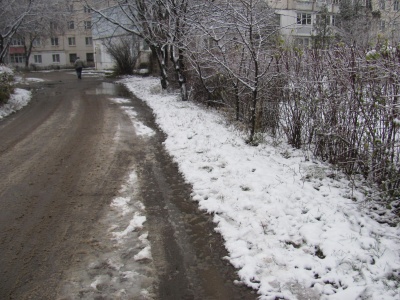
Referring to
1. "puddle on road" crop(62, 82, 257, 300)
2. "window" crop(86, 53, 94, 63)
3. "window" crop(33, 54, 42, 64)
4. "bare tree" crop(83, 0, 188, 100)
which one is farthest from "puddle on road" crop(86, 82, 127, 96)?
"window" crop(33, 54, 42, 64)

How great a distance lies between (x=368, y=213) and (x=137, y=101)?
1203cm

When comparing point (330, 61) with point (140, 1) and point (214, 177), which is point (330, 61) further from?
point (140, 1)

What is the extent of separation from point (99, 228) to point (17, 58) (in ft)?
218

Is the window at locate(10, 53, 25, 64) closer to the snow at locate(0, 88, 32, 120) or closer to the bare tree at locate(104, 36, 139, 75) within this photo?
the bare tree at locate(104, 36, 139, 75)

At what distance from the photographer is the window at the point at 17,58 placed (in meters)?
60.6

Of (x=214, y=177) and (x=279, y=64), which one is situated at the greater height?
(x=279, y=64)

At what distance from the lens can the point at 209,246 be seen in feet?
13.5

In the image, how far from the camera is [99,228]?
4.43 metres

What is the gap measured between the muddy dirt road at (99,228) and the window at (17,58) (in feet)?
199

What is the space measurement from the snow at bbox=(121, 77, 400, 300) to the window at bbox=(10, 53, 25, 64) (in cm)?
6332

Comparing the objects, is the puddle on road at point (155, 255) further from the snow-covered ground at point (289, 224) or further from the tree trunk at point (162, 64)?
the tree trunk at point (162, 64)

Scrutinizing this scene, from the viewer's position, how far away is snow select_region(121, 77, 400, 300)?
3389mm

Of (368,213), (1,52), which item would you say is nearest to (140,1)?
(1,52)

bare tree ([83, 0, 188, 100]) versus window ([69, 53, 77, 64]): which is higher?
window ([69, 53, 77, 64])
